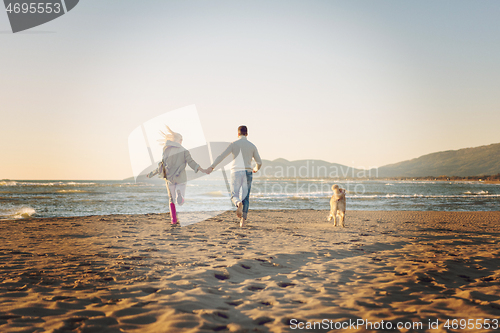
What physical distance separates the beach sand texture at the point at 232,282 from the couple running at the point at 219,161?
1.41 metres

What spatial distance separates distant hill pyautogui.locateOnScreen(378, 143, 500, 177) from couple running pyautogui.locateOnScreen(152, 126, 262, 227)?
15484 cm

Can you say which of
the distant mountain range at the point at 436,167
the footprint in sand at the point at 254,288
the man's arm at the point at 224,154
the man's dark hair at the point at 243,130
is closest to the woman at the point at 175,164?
the man's arm at the point at 224,154

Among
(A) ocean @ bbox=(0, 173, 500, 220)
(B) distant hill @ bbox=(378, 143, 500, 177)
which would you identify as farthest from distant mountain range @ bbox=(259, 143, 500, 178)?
(A) ocean @ bbox=(0, 173, 500, 220)

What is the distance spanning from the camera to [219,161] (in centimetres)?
662

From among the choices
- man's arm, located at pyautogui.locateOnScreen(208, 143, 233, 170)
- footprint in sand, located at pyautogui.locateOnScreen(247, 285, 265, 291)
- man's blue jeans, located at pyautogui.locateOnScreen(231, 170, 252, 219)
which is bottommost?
footprint in sand, located at pyautogui.locateOnScreen(247, 285, 265, 291)

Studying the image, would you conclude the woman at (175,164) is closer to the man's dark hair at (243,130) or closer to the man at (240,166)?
the man at (240,166)

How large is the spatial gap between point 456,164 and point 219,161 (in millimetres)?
184831

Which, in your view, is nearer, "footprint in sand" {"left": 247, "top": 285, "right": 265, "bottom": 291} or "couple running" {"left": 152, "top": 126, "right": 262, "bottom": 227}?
"footprint in sand" {"left": 247, "top": 285, "right": 265, "bottom": 291}

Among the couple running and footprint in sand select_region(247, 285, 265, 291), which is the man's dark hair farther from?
footprint in sand select_region(247, 285, 265, 291)

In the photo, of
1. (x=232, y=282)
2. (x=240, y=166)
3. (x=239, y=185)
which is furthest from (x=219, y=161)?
(x=232, y=282)

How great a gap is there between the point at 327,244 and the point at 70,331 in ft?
13.7

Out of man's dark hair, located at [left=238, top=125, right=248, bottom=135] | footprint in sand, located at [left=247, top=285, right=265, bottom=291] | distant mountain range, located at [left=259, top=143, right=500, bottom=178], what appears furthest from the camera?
distant mountain range, located at [left=259, top=143, right=500, bottom=178]

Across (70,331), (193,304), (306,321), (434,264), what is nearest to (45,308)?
(70,331)

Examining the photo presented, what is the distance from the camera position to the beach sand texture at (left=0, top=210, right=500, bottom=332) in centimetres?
221
